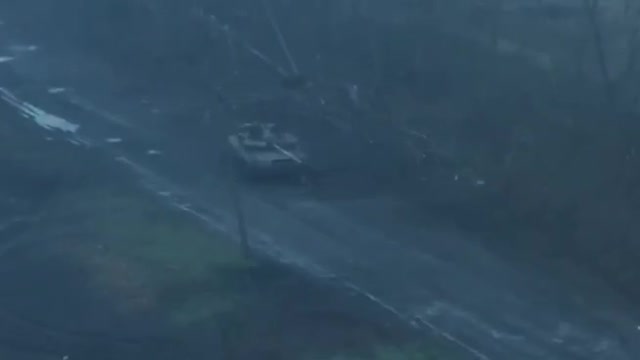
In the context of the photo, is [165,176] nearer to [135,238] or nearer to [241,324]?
[135,238]

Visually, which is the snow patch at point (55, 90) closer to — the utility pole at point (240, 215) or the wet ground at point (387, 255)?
the wet ground at point (387, 255)

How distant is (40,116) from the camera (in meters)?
30.3

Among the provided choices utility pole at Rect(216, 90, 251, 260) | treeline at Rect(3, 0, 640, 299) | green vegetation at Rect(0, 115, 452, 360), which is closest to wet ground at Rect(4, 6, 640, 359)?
utility pole at Rect(216, 90, 251, 260)

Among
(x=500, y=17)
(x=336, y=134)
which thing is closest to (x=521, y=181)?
(x=336, y=134)

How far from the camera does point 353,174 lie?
25375 millimetres

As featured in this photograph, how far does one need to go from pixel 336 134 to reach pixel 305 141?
2.59 ft

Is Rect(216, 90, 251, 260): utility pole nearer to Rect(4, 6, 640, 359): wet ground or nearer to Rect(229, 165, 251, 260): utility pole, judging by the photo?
Rect(229, 165, 251, 260): utility pole

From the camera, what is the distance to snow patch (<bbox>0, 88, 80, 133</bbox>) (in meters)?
29.3

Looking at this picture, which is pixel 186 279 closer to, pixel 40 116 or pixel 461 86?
pixel 461 86

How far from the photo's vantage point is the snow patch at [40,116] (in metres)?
29.3

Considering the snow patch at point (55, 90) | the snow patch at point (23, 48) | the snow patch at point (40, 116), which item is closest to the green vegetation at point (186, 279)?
the snow patch at point (40, 116)

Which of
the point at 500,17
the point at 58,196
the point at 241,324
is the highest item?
the point at 500,17

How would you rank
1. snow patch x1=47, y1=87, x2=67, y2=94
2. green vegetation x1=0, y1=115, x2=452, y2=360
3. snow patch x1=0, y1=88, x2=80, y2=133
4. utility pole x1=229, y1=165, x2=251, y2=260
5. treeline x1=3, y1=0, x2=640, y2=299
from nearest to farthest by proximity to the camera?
green vegetation x1=0, y1=115, x2=452, y2=360 < utility pole x1=229, y1=165, x2=251, y2=260 < treeline x1=3, y1=0, x2=640, y2=299 < snow patch x1=0, y1=88, x2=80, y2=133 < snow patch x1=47, y1=87, x2=67, y2=94

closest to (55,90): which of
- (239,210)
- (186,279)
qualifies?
(239,210)
